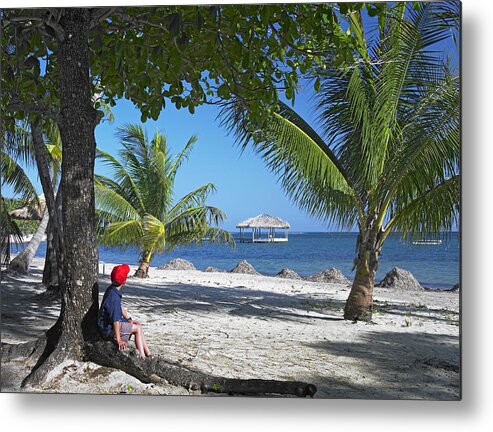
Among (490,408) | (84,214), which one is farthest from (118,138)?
(490,408)

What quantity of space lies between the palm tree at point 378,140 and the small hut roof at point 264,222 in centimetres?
22

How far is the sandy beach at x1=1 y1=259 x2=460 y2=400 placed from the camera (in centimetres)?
363

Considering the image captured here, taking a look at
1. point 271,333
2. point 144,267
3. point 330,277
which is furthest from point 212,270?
point 330,277

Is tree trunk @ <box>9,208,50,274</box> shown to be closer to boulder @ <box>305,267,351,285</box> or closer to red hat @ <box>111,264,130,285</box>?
red hat @ <box>111,264,130,285</box>

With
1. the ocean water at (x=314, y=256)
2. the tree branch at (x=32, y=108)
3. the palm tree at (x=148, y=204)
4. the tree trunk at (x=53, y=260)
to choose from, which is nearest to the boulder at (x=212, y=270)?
the ocean water at (x=314, y=256)

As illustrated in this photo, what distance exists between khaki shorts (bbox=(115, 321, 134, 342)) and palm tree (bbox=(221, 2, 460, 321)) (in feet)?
4.63

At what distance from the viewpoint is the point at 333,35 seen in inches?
151

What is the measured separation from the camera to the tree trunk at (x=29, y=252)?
4.07 m

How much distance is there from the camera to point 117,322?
384 centimetres

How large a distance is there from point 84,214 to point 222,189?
96 cm

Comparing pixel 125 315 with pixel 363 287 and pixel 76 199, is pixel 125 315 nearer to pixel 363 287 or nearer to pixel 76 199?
pixel 76 199

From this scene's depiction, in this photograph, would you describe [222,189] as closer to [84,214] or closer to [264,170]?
[264,170]

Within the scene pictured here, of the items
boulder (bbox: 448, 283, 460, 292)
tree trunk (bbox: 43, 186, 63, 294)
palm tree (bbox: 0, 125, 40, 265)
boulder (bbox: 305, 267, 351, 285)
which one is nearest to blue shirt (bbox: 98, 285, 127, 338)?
tree trunk (bbox: 43, 186, 63, 294)

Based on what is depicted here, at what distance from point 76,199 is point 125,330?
948 mm
